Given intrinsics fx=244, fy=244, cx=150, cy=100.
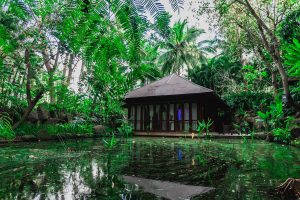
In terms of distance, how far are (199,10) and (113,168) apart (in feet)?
36.3

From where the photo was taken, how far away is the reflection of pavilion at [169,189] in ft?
7.18

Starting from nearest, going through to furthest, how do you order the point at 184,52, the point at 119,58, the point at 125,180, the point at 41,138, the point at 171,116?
the point at 119,58
the point at 125,180
the point at 41,138
the point at 171,116
the point at 184,52

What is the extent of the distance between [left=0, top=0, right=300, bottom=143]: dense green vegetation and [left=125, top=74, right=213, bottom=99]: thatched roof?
248 cm

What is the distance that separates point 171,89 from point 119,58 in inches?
591

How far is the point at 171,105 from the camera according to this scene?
17297 millimetres

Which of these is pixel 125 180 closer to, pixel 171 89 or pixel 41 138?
pixel 41 138

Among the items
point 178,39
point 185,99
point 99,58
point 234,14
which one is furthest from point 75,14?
point 178,39

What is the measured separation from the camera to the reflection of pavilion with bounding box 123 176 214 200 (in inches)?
86.1

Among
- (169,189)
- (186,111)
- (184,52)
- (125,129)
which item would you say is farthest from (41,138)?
(184,52)

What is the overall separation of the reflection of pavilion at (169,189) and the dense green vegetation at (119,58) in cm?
104

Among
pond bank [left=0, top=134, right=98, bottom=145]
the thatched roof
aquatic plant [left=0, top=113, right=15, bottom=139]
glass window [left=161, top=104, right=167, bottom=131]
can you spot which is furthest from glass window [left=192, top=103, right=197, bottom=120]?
aquatic plant [left=0, top=113, right=15, bottom=139]

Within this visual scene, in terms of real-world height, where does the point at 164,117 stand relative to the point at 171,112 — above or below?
below

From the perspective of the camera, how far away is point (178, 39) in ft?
96.3

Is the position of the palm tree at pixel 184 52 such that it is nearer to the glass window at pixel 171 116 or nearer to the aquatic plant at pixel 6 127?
the glass window at pixel 171 116
